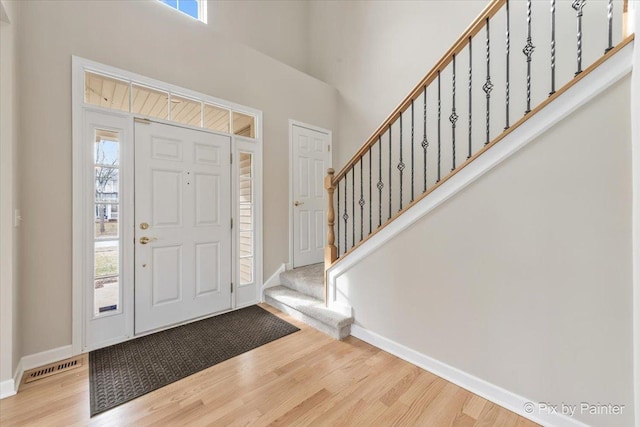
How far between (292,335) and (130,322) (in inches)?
57.2

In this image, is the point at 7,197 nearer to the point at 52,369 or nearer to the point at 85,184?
the point at 85,184

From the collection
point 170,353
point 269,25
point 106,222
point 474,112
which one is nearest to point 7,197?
point 106,222

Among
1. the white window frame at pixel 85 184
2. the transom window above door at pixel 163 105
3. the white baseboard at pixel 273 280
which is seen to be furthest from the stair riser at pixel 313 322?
the transom window above door at pixel 163 105

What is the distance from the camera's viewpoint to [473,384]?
1850 millimetres

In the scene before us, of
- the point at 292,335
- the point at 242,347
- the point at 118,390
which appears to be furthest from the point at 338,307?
the point at 118,390

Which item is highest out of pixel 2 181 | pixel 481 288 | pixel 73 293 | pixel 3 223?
pixel 2 181

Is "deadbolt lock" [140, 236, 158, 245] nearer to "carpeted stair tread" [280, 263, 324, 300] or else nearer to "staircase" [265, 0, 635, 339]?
"staircase" [265, 0, 635, 339]

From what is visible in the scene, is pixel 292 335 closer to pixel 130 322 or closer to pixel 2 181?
pixel 130 322

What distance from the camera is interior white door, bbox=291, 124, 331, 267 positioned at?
12.7 ft

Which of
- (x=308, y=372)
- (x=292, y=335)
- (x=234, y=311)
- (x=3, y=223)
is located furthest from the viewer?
(x=234, y=311)

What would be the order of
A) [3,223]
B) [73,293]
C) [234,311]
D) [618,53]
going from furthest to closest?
1. [234,311]
2. [73,293]
3. [3,223]
4. [618,53]

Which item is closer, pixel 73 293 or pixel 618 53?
pixel 618 53

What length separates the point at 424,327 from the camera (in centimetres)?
211

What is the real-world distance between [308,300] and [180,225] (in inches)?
61.0
